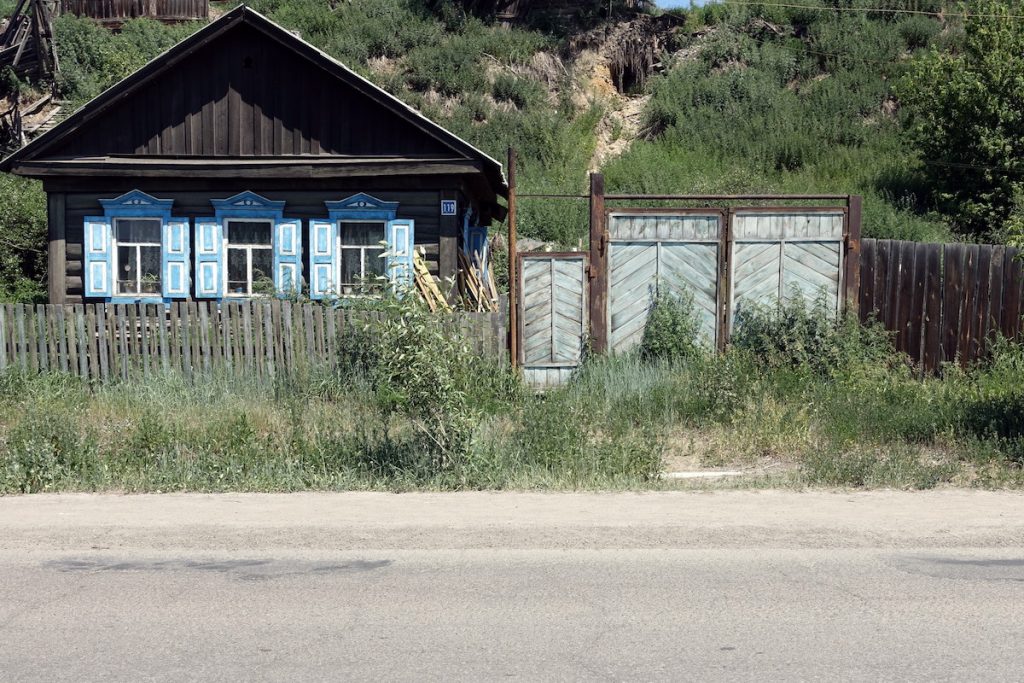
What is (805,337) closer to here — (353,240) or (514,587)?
(353,240)

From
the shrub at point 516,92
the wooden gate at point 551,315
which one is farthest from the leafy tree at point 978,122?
the wooden gate at point 551,315

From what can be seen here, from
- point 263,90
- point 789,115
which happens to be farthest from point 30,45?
point 789,115

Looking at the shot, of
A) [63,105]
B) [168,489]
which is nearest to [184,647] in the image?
[168,489]

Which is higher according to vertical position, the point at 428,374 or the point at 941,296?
the point at 941,296

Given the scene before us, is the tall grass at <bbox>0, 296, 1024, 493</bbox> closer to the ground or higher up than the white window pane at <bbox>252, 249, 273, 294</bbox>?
closer to the ground

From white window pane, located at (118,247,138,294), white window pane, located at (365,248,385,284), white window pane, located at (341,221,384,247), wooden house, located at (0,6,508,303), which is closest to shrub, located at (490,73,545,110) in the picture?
wooden house, located at (0,6,508,303)

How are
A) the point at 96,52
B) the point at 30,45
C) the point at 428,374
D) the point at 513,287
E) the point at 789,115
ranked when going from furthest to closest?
the point at 96,52 < the point at 30,45 < the point at 789,115 < the point at 513,287 < the point at 428,374

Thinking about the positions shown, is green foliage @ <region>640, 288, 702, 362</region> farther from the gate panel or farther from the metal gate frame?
the metal gate frame

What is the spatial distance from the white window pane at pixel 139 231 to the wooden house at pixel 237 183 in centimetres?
2

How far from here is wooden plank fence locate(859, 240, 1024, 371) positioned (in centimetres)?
1274

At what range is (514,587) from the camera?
580 cm

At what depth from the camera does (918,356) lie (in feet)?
43.4

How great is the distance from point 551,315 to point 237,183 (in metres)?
5.72

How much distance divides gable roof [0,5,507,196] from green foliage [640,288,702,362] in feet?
12.0
